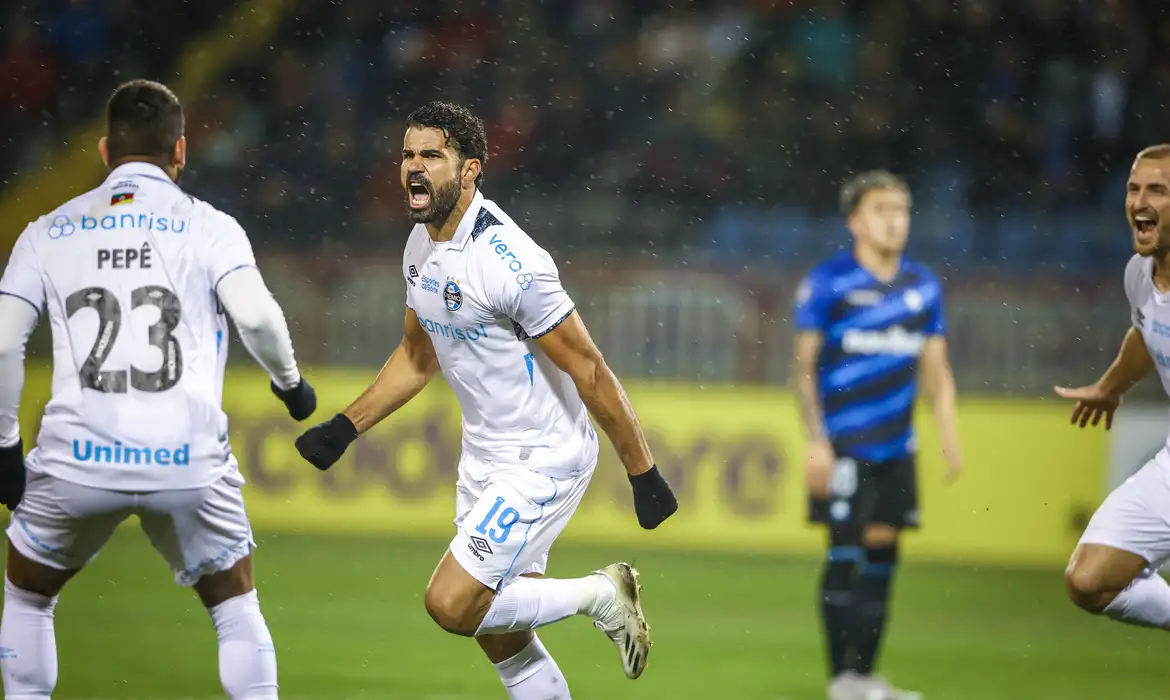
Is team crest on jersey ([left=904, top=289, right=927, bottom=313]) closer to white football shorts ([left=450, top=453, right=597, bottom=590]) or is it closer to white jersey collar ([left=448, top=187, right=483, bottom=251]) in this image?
white football shorts ([left=450, top=453, right=597, bottom=590])

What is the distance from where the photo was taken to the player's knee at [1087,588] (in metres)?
4.93

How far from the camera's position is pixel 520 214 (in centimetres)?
1164

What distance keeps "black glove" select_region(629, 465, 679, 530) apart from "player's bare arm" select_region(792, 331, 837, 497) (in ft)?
5.07

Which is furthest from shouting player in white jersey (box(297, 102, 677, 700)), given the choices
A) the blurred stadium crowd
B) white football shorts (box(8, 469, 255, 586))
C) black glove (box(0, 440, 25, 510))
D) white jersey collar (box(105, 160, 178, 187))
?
the blurred stadium crowd

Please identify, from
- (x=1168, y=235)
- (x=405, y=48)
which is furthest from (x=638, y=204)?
(x=1168, y=235)

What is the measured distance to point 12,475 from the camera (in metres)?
4.15

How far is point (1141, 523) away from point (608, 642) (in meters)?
2.89

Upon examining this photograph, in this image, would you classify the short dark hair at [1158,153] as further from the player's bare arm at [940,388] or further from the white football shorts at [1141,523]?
the player's bare arm at [940,388]

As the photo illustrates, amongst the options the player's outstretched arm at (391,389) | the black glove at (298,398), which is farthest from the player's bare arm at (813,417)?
the black glove at (298,398)

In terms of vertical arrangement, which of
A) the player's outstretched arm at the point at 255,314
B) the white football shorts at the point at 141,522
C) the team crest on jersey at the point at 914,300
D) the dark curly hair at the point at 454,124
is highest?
the dark curly hair at the point at 454,124

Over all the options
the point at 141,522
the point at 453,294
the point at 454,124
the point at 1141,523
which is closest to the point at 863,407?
the point at 1141,523

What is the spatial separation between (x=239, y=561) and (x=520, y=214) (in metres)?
7.50

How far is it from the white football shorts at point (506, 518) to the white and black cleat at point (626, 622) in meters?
0.32

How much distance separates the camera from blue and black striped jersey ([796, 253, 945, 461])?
6129mm
